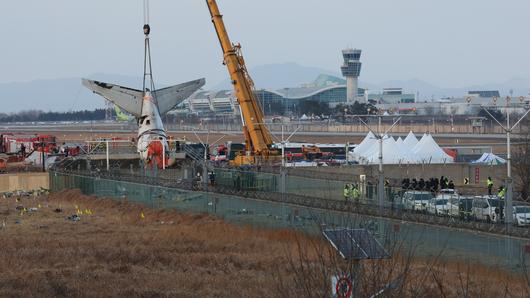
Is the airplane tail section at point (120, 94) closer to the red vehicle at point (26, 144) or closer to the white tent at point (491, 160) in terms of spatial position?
the red vehicle at point (26, 144)

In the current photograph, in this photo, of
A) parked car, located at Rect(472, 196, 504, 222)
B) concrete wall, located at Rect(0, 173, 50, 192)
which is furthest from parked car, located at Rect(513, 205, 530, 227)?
concrete wall, located at Rect(0, 173, 50, 192)

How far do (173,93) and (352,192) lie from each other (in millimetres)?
43953

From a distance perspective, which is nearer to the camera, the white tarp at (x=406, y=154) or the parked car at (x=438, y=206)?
the parked car at (x=438, y=206)

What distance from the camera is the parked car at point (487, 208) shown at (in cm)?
3098

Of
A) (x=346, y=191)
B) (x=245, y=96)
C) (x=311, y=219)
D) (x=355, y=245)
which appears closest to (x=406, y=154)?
(x=245, y=96)

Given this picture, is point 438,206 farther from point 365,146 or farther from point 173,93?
point 173,93

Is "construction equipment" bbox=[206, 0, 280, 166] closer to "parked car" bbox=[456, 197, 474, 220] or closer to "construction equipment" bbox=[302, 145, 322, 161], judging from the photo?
"construction equipment" bbox=[302, 145, 322, 161]

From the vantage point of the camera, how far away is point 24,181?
60.8 m

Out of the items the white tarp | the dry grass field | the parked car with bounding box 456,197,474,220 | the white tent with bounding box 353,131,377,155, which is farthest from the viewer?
the white tent with bounding box 353,131,377,155

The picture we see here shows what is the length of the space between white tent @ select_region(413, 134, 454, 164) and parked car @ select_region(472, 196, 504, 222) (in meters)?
35.9

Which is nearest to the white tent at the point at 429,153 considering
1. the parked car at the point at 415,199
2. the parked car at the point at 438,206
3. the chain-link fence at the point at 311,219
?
the chain-link fence at the point at 311,219

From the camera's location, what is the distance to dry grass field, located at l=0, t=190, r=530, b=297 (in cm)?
2139

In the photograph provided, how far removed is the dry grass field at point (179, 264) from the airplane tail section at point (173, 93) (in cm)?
3598

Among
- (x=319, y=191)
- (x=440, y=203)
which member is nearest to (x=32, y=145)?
(x=319, y=191)
